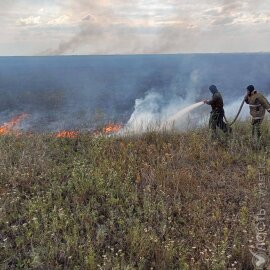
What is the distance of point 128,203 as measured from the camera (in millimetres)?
8492

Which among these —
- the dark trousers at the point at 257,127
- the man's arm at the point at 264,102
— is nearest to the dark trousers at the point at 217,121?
the dark trousers at the point at 257,127

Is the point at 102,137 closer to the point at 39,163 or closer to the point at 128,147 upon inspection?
the point at 128,147

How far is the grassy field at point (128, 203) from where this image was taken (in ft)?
22.2

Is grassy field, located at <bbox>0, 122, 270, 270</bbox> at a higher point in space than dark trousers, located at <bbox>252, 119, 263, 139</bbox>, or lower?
lower

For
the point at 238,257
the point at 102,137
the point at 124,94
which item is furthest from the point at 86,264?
the point at 124,94

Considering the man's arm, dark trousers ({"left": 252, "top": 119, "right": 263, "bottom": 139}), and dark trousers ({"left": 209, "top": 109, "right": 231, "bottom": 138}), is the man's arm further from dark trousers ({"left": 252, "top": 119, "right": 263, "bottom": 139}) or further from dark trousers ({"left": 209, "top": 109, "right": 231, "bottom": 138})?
dark trousers ({"left": 209, "top": 109, "right": 231, "bottom": 138})

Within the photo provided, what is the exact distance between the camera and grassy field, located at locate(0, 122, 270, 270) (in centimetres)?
677

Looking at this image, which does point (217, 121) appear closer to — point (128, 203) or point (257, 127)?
point (257, 127)

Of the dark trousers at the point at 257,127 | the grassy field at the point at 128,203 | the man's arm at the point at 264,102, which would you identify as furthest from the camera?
the dark trousers at the point at 257,127

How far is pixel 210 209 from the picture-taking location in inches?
331

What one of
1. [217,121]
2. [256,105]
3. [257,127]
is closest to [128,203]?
[217,121]

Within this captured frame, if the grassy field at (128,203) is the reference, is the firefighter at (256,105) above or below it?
above

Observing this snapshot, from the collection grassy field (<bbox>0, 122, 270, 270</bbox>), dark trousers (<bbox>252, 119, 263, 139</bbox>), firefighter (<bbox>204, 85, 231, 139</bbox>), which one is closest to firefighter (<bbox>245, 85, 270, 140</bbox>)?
dark trousers (<bbox>252, 119, 263, 139</bbox>)

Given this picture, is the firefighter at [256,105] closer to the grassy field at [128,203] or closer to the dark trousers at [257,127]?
the dark trousers at [257,127]
